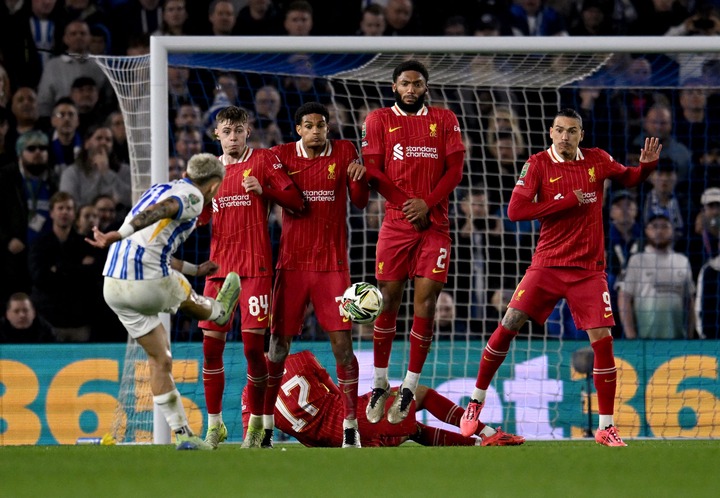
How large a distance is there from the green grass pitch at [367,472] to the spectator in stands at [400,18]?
7349 mm

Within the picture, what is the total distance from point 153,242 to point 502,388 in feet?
14.6

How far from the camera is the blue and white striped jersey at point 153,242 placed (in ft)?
24.2

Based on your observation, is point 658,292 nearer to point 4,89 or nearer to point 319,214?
point 319,214

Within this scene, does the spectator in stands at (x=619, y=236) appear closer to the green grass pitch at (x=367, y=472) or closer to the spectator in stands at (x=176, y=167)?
the spectator in stands at (x=176, y=167)

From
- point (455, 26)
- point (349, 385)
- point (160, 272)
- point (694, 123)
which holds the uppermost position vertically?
point (455, 26)

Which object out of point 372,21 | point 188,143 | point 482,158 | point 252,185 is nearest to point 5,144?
point 188,143

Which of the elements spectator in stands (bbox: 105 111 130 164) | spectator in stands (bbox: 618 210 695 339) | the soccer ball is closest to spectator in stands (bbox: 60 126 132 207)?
spectator in stands (bbox: 105 111 130 164)

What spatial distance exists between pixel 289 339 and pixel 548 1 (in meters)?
7.41

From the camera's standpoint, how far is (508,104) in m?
11.8

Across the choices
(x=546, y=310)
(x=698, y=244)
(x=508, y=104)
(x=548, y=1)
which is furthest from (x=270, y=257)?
(x=548, y=1)

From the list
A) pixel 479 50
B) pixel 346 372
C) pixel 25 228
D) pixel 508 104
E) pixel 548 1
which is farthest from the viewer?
pixel 548 1

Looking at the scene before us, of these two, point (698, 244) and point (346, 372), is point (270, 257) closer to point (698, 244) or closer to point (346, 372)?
point (346, 372)

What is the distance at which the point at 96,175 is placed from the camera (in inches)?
507

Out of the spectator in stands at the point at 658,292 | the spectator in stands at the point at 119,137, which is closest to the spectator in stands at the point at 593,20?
the spectator in stands at the point at 658,292
